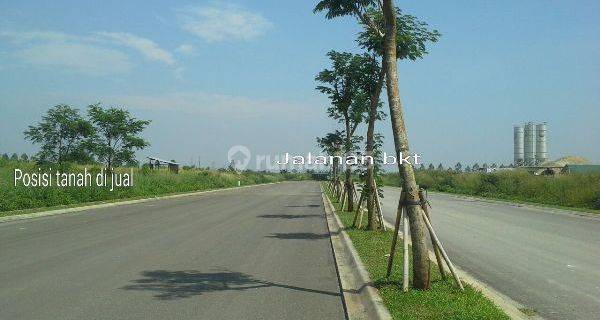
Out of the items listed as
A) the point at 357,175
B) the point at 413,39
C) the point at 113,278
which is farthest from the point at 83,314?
the point at 357,175

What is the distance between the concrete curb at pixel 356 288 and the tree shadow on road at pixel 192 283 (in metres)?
0.41

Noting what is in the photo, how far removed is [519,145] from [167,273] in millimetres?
69181

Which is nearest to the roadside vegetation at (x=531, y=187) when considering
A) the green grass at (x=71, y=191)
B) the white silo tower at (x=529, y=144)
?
the white silo tower at (x=529, y=144)

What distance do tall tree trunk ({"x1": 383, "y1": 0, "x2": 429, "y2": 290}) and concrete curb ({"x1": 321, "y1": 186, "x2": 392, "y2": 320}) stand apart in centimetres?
69

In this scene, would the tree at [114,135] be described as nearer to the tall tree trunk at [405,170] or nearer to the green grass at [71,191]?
the green grass at [71,191]

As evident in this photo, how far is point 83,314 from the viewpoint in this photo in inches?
269

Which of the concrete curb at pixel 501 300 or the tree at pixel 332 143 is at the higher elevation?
the tree at pixel 332 143

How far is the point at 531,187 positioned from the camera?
41.9 metres

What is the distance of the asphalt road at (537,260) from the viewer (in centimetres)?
790

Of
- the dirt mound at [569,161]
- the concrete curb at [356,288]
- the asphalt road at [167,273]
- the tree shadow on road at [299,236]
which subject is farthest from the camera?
the dirt mound at [569,161]

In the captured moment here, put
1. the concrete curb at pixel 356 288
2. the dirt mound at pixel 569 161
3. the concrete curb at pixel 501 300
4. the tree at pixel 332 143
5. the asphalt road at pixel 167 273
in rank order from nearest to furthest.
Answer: the concrete curb at pixel 501 300, the concrete curb at pixel 356 288, the asphalt road at pixel 167 273, the tree at pixel 332 143, the dirt mound at pixel 569 161

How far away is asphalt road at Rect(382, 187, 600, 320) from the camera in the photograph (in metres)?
7.90

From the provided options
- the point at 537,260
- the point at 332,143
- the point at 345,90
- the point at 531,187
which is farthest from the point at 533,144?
the point at 537,260

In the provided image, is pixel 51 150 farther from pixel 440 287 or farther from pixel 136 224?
pixel 440 287
